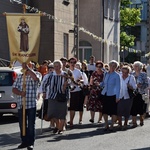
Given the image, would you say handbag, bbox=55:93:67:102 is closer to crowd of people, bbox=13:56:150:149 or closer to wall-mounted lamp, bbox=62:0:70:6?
crowd of people, bbox=13:56:150:149

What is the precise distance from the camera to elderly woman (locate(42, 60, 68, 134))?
13812 millimetres

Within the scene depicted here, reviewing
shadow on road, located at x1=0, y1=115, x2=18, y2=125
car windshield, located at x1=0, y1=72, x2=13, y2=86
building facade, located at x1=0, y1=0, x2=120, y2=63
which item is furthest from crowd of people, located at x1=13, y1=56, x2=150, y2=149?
building facade, located at x1=0, y1=0, x2=120, y2=63

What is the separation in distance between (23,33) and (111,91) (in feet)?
11.9

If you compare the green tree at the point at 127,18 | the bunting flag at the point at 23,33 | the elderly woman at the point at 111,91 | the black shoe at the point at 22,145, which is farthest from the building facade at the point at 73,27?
the black shoe at the point at 22,145

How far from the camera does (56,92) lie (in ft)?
45.4

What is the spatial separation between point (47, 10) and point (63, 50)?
2880 mm

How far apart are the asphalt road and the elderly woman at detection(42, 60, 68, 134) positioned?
1.69 ft

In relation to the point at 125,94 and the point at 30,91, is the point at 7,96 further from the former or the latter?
the point at 30,91

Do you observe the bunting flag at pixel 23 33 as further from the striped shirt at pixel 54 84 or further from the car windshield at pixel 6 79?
the car windshield at pixel 6 79

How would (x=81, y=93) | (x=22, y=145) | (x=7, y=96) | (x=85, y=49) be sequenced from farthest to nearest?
(x=85, y=49), (x=7, y=96), (x=81, y=93), (x=22, y=145)

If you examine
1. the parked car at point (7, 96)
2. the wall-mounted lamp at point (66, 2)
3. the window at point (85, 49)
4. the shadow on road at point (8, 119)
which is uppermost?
the wall-mounted lamp at point (66, 2)

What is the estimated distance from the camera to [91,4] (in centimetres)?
4222

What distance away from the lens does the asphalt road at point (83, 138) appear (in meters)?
12.3

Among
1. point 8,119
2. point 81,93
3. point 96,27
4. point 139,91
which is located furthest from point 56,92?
point 96,27
